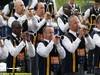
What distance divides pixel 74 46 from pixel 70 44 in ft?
0.38

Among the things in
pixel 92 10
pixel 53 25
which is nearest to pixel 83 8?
pixel 92 10

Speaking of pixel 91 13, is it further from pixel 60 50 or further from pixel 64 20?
pixel 60 50

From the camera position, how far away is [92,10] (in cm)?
1112

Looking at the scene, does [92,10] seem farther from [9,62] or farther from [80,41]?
[9,62]

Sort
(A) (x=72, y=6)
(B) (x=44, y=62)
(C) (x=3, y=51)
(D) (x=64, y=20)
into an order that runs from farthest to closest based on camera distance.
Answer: (A) (x=72, y=6) → (D) (x=64, y=20) → (B) (x=44, y=62) → (C) (x=3, y=51)

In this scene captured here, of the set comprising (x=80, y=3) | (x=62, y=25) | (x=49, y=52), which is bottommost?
(x=49, y=52)

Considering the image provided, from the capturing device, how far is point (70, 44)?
33.4ft

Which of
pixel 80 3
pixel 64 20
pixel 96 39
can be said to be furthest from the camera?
pixel 80 3

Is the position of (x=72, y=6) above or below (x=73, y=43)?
above

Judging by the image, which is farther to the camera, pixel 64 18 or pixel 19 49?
pixel 64 18

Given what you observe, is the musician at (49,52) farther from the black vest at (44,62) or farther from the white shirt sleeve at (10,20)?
the white shirt sleeve at (10,20)

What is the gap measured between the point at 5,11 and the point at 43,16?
0.83 meters

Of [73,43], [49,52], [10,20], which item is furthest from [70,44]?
[10,20]

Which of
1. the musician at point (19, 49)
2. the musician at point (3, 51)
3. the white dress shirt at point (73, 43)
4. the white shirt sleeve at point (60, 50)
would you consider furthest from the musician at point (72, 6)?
the musician at point (3, 51)
